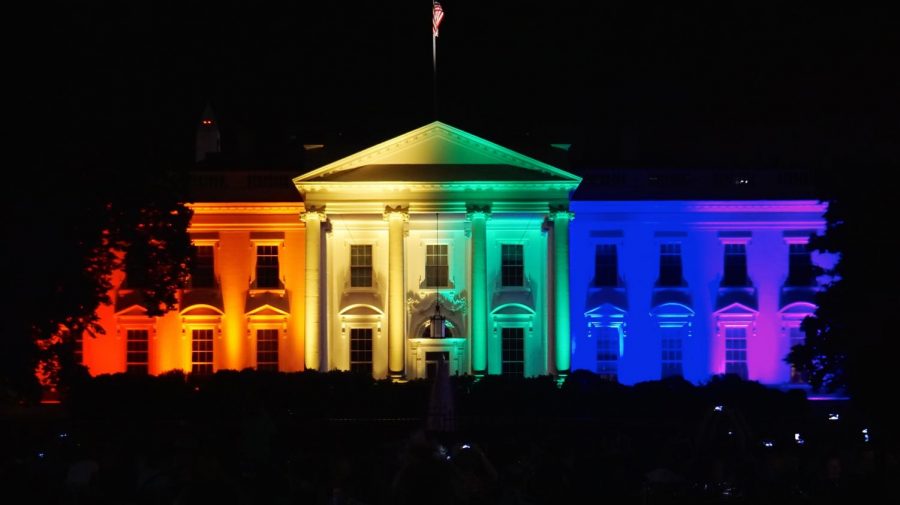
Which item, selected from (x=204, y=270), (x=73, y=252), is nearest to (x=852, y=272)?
(x=73, y=252)

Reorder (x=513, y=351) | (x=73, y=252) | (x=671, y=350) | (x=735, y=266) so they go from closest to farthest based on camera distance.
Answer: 1. (x=73, y=252)
2. (x=513, y=351)
3. (x=671, y=350)
4. (x=735, y=266)

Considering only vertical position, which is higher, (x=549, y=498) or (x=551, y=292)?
(x=551, y=292)

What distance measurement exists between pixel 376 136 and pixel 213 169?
7.40 m

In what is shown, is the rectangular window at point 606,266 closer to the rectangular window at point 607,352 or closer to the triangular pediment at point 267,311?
the rectangular window at point 607,352

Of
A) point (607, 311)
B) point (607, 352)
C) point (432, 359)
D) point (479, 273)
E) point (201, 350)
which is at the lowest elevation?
point (432, 359)

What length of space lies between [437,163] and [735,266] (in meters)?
13.1

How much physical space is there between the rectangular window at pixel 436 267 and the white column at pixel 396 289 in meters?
2.27

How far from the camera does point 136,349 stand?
46094 mm

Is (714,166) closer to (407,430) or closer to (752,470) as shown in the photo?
(407,430)

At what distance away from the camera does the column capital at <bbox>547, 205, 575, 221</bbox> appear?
140ft

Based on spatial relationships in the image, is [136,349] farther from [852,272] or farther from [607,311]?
[852,272]

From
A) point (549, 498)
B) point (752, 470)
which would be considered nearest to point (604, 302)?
point (752, 470)

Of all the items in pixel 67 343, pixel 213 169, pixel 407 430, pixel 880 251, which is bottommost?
pixel 407 430

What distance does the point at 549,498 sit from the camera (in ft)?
45.2
